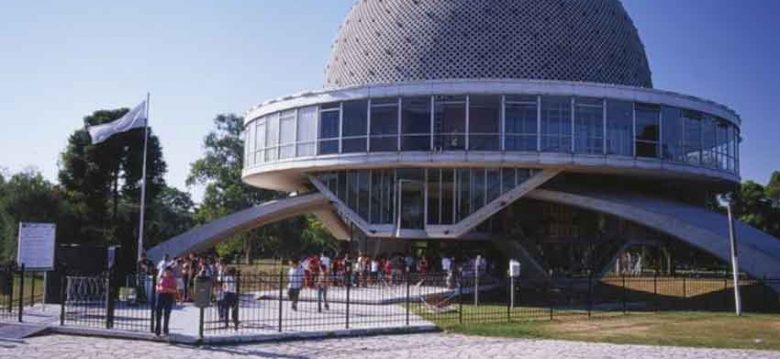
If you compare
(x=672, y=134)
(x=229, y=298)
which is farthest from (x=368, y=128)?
(x=229, y=298)

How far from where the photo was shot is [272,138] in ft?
91.3

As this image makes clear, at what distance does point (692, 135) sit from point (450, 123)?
835 cm

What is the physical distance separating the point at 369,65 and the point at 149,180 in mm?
12840

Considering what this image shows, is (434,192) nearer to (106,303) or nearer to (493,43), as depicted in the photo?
(493,43)

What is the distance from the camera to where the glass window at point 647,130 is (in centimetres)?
2480

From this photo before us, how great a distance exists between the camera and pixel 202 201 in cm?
4638

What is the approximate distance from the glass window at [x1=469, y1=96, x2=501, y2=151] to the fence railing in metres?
4.13

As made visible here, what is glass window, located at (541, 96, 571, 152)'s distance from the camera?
2403 centimetres

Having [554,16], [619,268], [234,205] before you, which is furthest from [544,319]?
[234,205]

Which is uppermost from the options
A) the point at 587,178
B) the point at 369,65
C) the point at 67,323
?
the point at 369,65

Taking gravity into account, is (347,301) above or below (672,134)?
below

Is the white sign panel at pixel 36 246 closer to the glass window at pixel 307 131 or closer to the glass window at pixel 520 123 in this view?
the glass window at pixel 307 131

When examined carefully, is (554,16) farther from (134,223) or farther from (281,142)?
(134,223)

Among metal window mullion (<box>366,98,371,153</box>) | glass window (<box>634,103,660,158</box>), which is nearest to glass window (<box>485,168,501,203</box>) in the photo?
metal window mullion (<box>366,98,371,153</box>)
